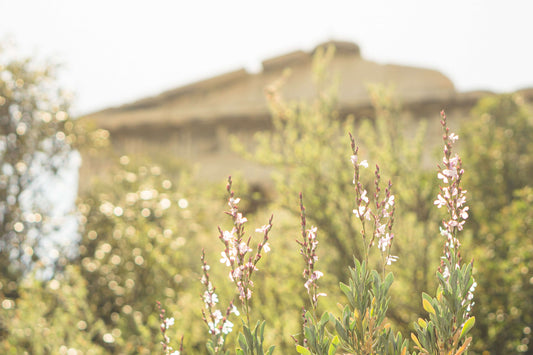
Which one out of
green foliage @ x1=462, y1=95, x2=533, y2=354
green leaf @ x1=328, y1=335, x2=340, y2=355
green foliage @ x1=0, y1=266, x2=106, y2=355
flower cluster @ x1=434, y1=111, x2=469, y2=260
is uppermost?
flower cluster @ x1=434, y1=111, x2=469, y2=260

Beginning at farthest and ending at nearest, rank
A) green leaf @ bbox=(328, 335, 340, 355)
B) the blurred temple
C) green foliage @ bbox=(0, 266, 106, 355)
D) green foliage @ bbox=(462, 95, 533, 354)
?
the blurred temple → green foliage @ bbox=(0, 266, 106, 355) → green foliage @ bbox=(462, 95, 533, 354) → green leaf @ bbox=(328, 335, 340, 355)

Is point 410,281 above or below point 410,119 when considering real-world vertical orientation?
below

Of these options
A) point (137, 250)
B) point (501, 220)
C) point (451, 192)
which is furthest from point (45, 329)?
point (451, 192)

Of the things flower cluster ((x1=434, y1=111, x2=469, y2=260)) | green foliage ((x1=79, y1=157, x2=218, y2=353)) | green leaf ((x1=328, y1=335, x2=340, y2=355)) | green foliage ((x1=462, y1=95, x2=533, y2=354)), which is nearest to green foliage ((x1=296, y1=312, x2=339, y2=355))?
green leaf ((x1=328, y1=335, x2=340, y2=355))

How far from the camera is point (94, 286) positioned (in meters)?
8.16

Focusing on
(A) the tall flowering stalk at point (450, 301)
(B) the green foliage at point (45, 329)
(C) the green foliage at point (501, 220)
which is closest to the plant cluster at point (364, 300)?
(A) the tall flowering stalk at point (450, 301)

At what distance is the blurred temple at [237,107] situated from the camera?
1310 cm

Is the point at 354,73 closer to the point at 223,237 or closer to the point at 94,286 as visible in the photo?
the point at 94,286

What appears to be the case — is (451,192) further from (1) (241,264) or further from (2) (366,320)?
(1) (241,264)

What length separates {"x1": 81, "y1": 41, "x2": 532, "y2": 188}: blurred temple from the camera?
13102 millimetres

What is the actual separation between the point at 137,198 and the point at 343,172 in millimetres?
3815

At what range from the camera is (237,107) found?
1434 cm

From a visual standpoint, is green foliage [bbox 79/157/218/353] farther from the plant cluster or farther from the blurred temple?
the plant cluster

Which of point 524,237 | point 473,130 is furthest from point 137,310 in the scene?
point 473,130
